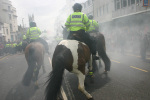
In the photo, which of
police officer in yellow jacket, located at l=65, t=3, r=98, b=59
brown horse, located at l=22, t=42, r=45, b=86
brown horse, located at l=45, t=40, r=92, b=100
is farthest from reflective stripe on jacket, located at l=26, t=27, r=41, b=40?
brown horse, located at l=45, t=40, r=92, b=100

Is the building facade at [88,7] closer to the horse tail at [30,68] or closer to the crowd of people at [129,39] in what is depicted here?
the crowd of people at [129,39]

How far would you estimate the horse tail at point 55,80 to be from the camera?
10.9ft

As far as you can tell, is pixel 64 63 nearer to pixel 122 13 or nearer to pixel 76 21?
pixel 76 21

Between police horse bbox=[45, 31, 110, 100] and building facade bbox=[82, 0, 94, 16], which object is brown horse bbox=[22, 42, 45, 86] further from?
building facade bbox=[82, 0, 94, 16]

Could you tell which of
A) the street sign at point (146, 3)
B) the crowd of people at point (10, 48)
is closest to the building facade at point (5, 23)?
the crowd of people at point (10, 48)

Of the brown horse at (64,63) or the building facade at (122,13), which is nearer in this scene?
the brown horse at (64,63)

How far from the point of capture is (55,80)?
3.38 m

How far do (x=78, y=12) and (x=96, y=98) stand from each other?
2.50 metres

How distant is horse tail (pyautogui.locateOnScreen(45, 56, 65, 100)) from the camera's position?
3.31 m

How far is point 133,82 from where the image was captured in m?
5.13

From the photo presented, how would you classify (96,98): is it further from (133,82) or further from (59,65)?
(133,82)

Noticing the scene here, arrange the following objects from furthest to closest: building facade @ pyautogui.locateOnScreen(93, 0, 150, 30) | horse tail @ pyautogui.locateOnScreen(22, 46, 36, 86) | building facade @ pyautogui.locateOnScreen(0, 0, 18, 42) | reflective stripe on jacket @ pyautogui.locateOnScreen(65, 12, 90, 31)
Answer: building facade @ pyautogui.locateOnScreen(0, 0, 18, 42) < building facade @ pyautogui.locateOnScreen(93, 0, 150, 30) < horse tail @ pyautogui.locateOnScreen(22, 46, 36, 86) < reflective stripe on jacket @ pyautogui.locateOnScreen(65, 12, 90, 31)

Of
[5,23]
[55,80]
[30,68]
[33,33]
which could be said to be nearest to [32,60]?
[30,68]

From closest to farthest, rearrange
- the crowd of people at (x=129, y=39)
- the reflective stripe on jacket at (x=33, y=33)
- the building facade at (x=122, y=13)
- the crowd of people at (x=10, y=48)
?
1. the reflective stripe on jacket at (x=33, y=33)
2. the crowd of people at (x=129, y=39)
3. the building facade at (x=122, y=13)
4. the crowd of people at (x=10, y=48)
